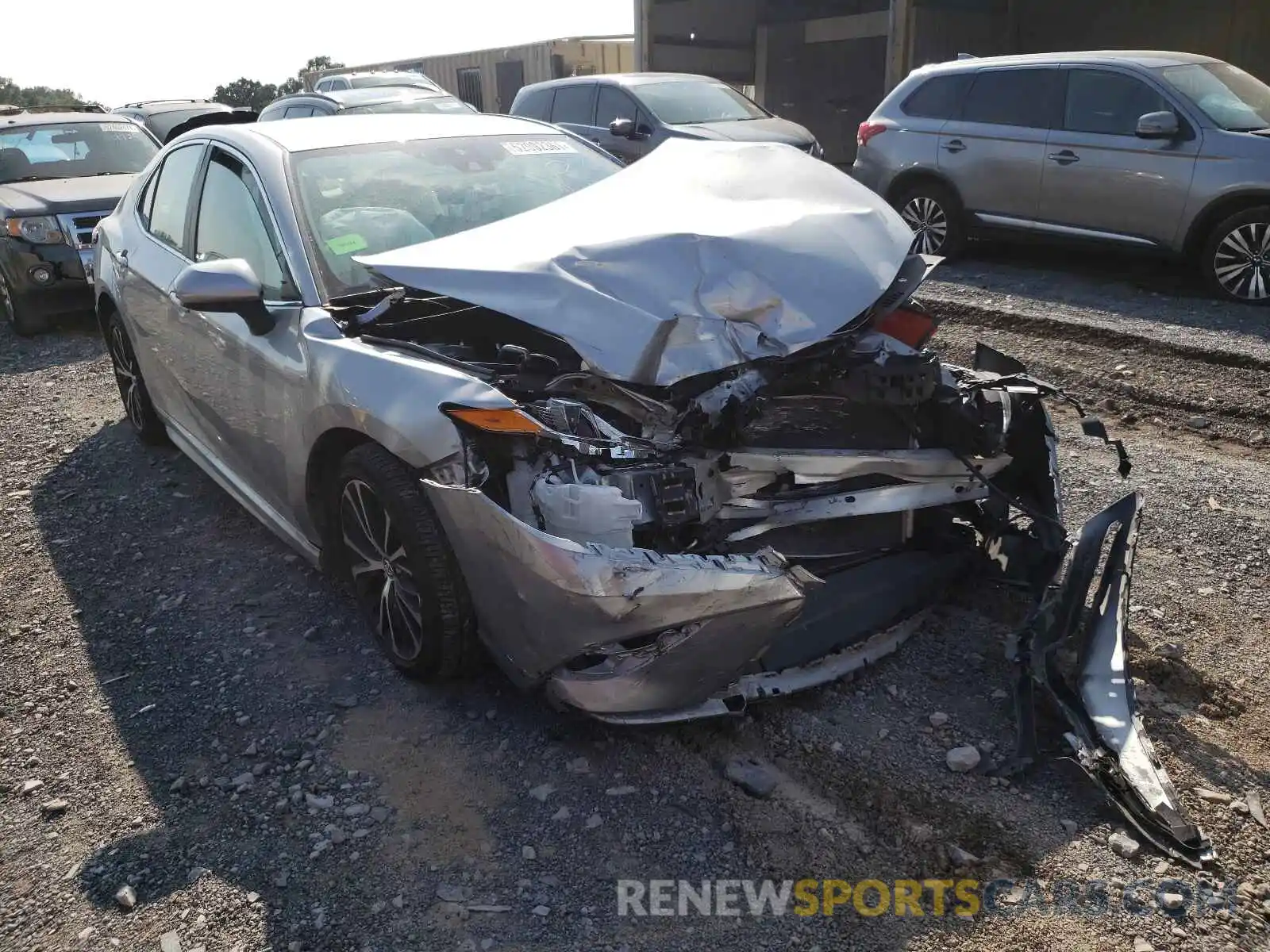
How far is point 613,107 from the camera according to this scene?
10.8 meters

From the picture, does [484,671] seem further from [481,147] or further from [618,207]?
[481,147]

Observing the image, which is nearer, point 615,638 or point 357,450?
point 615,638

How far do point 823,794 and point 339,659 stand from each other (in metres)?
1.76

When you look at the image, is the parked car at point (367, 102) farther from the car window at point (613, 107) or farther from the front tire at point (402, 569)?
the front tire at point (402, 569)

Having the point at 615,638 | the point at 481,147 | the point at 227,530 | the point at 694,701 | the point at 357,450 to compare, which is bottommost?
the point at 227,530

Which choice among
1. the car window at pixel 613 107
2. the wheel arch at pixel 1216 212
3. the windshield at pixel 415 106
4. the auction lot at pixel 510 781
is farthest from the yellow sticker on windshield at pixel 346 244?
the windshield at pixel 415 106

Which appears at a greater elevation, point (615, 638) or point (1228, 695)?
point (615, 638)

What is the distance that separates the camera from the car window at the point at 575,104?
435 inches

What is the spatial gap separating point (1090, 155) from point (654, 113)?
4.40 metres

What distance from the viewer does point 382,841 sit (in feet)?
8.60

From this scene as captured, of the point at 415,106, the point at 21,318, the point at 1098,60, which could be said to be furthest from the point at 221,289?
the point at 415,106

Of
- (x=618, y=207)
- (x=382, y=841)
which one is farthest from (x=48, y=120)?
(x=382, y=841)

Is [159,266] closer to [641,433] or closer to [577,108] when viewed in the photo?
[641,433]

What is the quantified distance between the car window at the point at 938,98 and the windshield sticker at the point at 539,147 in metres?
5.71
